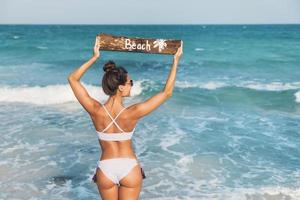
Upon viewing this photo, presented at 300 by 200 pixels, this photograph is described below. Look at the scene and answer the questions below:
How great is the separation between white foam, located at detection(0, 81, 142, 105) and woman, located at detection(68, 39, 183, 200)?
13844 mm

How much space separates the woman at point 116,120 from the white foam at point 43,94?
13.8 m

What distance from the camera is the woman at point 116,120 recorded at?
295cm

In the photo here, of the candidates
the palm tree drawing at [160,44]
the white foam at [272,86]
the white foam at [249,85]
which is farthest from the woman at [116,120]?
the white foam at [272,86]

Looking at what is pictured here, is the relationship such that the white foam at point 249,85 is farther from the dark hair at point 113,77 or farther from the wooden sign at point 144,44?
the dark hair at point 113,77

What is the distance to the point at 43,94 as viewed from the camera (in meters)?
17.9

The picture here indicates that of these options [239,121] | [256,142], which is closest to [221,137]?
[256,142]

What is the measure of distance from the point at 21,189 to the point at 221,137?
5777mm

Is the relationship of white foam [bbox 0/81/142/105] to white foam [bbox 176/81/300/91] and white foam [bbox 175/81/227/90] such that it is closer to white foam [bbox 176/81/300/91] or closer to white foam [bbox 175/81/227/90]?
white foam [bbox 175/81/227/90]

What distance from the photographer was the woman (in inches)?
116

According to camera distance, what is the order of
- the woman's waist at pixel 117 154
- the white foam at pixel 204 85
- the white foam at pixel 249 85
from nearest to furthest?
the woman's waist at pixel 117 154 < the white foam at pixel 249 85 < the white foam at pixel 204 85

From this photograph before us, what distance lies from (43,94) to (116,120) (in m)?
15.5

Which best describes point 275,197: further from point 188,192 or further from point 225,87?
point 225,87

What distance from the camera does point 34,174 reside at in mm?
8305

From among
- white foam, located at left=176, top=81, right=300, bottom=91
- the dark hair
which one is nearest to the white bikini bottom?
the dark hair
